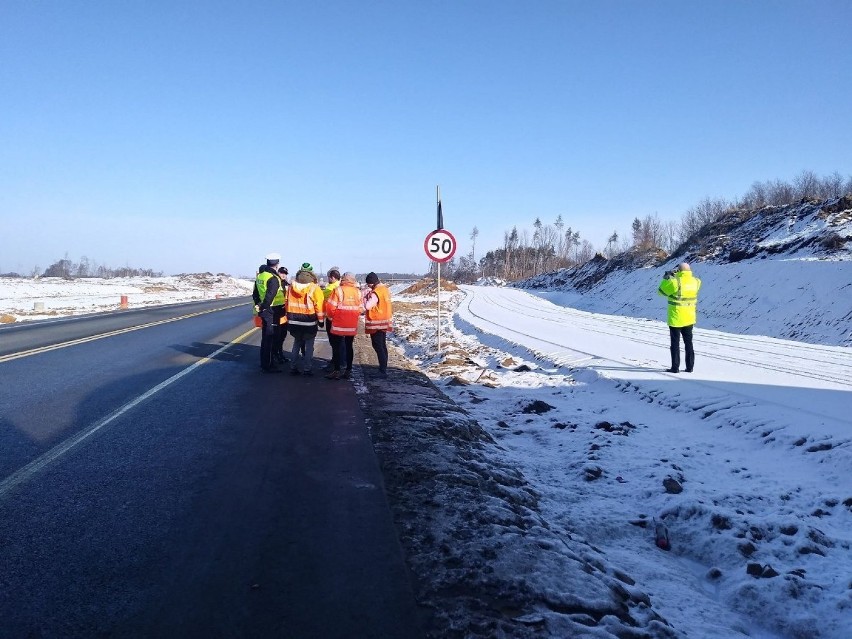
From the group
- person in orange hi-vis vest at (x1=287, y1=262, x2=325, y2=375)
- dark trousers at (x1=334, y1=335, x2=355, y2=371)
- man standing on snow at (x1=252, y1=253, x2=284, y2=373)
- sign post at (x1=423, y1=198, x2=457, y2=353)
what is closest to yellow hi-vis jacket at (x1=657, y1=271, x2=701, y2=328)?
sign post at (x1=423, y1=198, x2=457, y2=353)

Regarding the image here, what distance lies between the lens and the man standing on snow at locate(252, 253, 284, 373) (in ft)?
34.4

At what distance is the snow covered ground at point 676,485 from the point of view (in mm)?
3336

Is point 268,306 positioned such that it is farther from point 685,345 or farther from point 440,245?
point 685,345

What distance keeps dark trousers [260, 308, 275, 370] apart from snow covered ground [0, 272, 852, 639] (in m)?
3.32

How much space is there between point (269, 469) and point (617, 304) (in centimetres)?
3532

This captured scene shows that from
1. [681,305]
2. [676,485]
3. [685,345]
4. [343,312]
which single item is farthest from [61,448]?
[685,345]

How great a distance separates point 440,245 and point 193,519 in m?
9.65

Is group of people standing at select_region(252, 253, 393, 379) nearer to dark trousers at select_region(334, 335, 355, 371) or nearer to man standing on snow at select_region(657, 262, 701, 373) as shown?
dark trousers at select_region(334, 335, 355, 371)

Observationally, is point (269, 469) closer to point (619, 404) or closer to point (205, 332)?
point (619, 404)

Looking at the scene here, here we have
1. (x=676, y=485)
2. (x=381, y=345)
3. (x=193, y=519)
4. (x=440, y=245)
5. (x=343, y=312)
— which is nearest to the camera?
(x=193, y=519)

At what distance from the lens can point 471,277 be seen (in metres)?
144

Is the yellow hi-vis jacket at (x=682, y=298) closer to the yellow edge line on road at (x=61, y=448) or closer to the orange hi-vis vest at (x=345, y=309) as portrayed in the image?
the orange hi-vis vest at (x=345, y=309)

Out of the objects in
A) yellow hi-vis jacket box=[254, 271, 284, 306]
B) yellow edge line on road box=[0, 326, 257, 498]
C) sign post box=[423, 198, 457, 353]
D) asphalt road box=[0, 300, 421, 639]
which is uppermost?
sign post box=[423, 198, 457, 353]

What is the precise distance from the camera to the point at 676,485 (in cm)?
512
